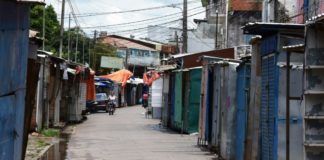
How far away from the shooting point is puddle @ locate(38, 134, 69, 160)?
16.4 metres

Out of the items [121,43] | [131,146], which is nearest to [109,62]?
[121,43]

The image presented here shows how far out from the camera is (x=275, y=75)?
10.5m

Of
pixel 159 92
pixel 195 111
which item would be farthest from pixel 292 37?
pixel 159 92

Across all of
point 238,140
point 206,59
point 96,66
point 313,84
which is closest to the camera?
point 313,84

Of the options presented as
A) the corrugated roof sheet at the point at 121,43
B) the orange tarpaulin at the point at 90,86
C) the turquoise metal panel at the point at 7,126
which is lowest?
the turquoise metal panel at the point at 7,126

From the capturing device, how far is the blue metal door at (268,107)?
34.5 ft

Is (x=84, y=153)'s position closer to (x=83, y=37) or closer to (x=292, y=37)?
(x=292, y=37)

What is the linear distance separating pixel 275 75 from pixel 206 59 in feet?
29.5

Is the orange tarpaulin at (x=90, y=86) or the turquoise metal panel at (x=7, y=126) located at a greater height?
the orange tarpaulin at (x=90, y=86)

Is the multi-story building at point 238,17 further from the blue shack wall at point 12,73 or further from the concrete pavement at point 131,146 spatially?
the blue shack wall at point 12,73

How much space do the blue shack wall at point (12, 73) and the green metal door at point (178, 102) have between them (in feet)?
58.7

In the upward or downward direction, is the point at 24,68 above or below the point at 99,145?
above

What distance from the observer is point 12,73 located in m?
7.44

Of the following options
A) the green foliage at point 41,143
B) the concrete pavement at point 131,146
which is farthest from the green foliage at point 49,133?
the green foliage at point 41,143
